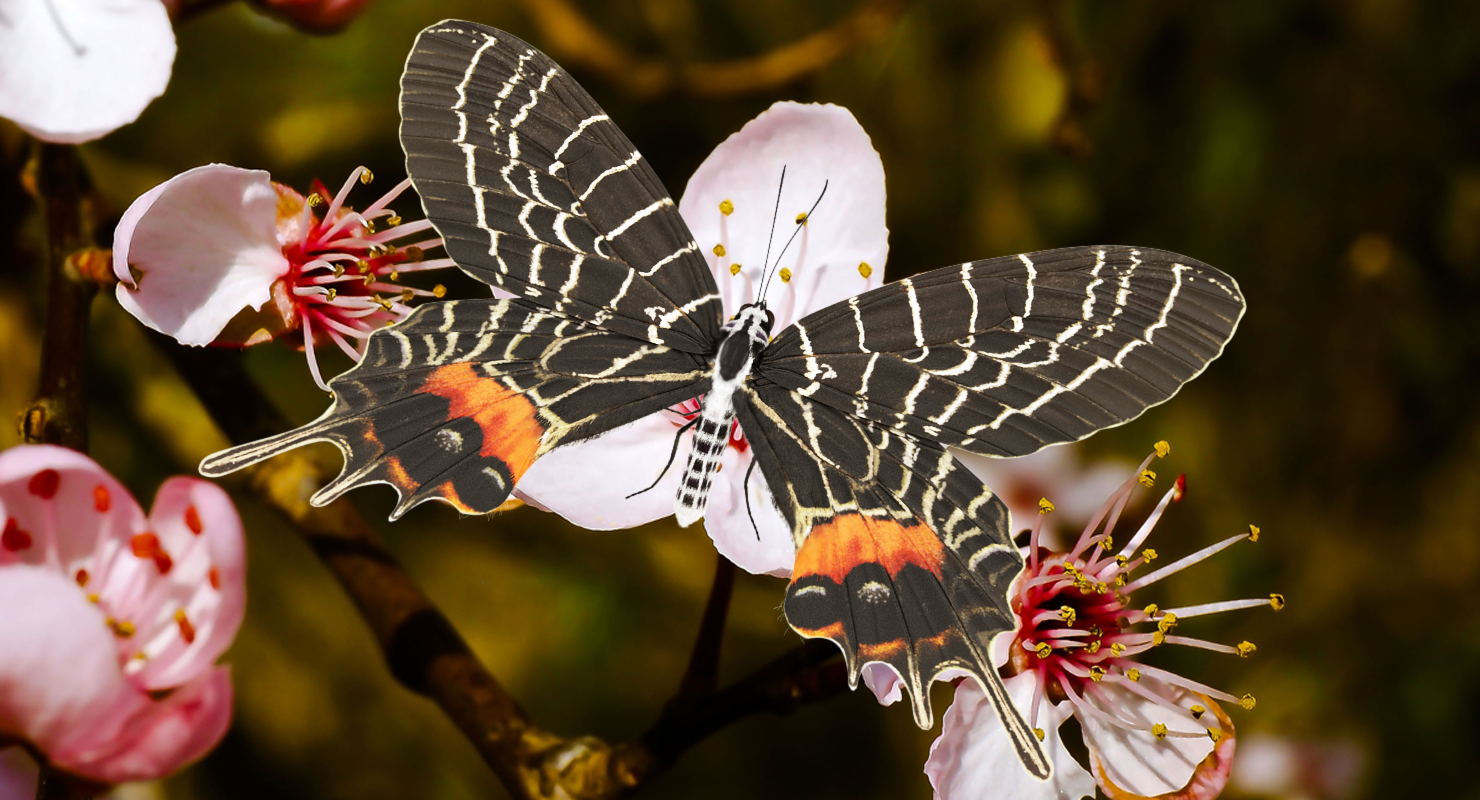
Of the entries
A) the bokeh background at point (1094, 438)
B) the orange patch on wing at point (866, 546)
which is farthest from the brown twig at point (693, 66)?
the orange patch on wing at point (866, 546)

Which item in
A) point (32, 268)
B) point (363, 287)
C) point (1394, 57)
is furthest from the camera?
point (1394, 57)

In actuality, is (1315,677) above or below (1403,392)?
below

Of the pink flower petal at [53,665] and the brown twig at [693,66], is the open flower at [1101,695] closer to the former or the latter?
the pink flower petal at [53,665]

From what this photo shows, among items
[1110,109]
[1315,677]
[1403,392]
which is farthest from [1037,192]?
[1315,677]

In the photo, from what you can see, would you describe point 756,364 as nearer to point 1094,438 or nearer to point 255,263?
point 255,263

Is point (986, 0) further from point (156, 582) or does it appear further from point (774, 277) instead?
point (156, 582)

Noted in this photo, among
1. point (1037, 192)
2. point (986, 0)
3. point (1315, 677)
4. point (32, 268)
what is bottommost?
point (1315, 677)

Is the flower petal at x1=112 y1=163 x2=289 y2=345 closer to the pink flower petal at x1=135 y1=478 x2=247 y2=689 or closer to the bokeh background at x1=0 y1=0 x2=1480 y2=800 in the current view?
the pink flower petal at x1=135 y1=478 x2=247 y2=689

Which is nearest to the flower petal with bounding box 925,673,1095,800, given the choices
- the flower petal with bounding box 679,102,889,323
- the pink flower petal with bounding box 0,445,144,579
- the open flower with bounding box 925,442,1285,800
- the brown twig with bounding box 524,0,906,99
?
the open flower with bounding box 925,442,1285,800

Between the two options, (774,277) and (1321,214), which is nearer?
(774,277)
